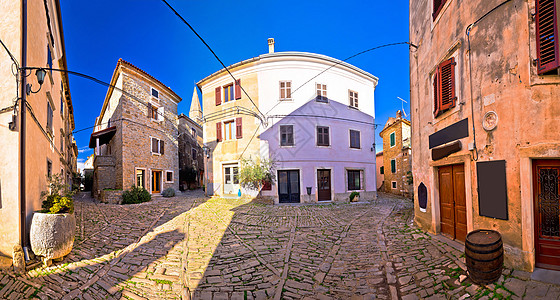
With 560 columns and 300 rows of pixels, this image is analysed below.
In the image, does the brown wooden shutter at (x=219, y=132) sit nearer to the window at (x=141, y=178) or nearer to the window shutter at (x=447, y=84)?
the window at (x=141, y=178)

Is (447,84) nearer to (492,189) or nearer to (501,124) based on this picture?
(501,124)

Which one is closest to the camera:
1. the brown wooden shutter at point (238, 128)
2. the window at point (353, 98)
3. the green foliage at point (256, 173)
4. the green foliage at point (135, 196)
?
the green foliage at point (135, 196)

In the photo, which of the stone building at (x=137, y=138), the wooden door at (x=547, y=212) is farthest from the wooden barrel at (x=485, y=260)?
the stone building at (x=137, y=138)

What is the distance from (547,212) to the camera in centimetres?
455

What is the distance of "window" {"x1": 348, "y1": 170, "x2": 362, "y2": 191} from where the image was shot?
18453 mm

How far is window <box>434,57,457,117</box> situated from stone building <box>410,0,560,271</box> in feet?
0.09

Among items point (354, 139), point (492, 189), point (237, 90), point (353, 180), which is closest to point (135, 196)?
point (237, 90)

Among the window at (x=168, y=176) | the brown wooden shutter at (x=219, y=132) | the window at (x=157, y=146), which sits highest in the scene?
the brown wooden shutter at (x=219, y=132)

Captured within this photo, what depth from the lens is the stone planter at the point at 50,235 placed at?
523 centimetres

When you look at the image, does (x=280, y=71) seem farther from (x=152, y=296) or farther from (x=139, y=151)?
(x=152, y=296)

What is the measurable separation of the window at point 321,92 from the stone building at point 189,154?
52.5ft

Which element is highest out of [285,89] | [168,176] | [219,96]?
[219,96]

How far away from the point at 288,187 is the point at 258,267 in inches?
459

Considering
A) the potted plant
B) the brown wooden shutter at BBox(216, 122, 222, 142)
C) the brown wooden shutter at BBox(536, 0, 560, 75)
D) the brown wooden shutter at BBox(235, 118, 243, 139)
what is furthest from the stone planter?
the brown wooden shutter at BBox(216, 122, 222, 142)
